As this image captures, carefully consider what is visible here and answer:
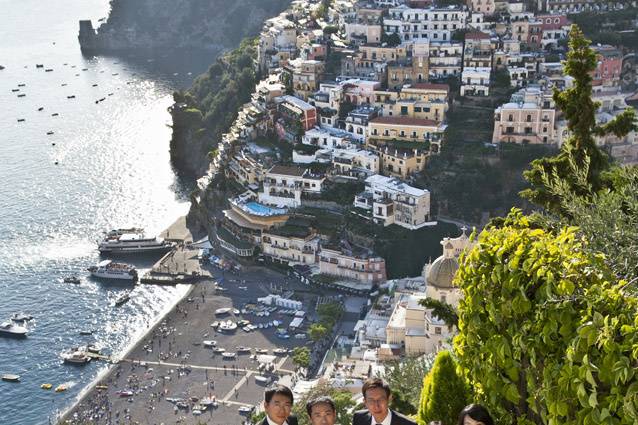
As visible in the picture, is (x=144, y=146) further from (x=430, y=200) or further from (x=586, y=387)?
(x=586, y=387)

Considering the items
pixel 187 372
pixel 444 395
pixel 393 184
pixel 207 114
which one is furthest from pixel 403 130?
pixel 444 395

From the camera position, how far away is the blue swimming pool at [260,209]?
2003 inches

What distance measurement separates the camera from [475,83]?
53375 millimetres

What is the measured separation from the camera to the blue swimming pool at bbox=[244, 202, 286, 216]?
2003 inches

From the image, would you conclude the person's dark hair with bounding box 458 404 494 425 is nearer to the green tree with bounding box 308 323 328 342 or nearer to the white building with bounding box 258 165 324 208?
the green tree with bounding box 308 323 328 342

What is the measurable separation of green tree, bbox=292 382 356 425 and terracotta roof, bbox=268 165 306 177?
2079 centimetres

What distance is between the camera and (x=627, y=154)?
48.9 m

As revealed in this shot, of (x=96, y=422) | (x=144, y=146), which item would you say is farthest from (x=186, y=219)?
(x=96, y=422)

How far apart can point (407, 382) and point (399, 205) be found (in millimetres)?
21005

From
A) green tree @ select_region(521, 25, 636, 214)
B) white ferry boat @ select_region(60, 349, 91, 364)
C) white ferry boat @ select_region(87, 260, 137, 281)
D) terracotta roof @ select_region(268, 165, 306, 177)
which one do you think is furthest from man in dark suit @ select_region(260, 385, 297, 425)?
white ferry boat @ select_region(87, 260, 137, 281)

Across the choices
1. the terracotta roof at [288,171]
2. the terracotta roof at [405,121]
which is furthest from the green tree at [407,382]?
the terracotta roof at [405,121]

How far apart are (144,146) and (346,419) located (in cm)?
5196

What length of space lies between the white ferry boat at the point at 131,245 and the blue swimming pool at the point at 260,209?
5514mm

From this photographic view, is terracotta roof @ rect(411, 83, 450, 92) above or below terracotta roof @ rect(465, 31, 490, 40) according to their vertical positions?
below
